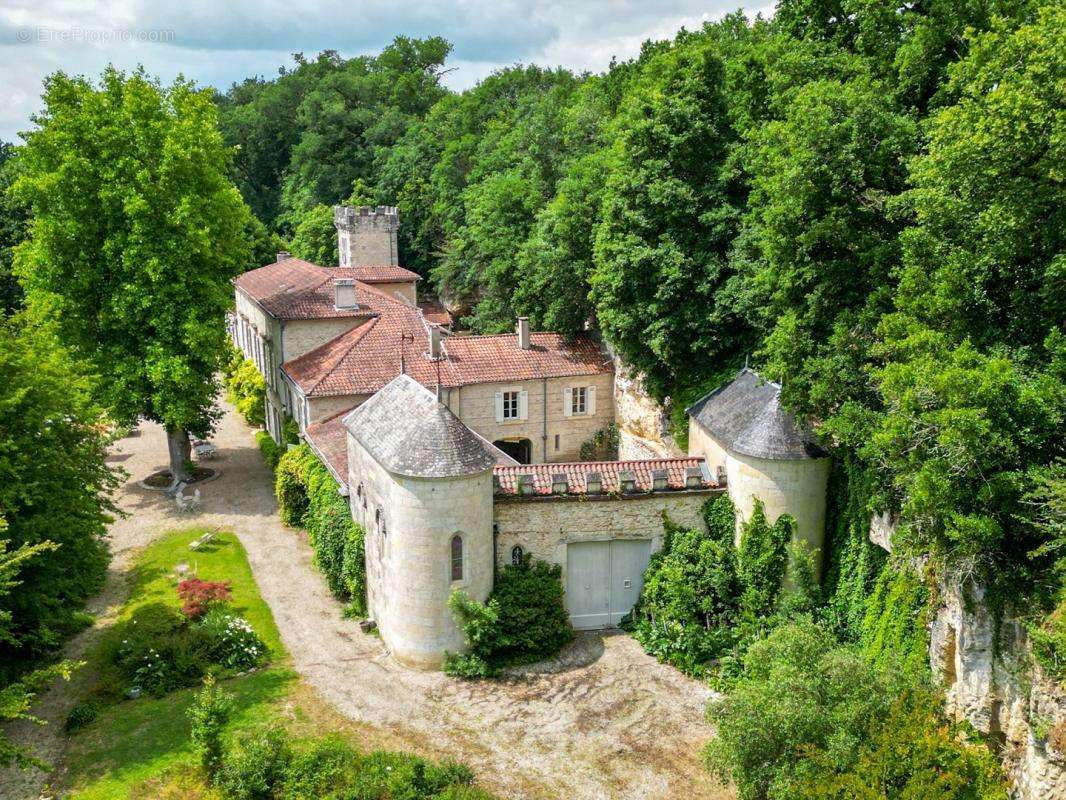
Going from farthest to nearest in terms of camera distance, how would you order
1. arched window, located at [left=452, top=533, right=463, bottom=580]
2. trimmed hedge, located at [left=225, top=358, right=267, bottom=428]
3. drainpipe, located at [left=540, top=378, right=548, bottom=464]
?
trimmed hedge, located at [left=225, top=358, right=267, bottom=428], drainpipe, located at [left=540, top=378, right=548, bottom=464], arched window, located at [left=452, top=533, right=463, bottom=580]

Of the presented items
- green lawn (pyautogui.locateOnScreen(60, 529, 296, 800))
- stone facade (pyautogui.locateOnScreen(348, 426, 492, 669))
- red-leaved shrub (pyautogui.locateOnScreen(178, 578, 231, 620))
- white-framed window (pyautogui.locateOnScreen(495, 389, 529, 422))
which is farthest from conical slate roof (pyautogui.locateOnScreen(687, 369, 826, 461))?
red-leaved shrub (pyautogui.locateOnScreen(178, 578, 231, 620))

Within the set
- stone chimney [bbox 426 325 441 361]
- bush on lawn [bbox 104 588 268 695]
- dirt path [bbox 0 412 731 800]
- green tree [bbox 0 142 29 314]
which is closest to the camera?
dirt path [bbox 0 412 731 800]

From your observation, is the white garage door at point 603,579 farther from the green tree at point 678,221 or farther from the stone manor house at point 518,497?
the green tree at point 678,221

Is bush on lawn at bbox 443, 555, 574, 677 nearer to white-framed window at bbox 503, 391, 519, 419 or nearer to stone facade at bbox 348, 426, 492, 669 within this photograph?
stone facade at bbox 348, 426, 492, 669

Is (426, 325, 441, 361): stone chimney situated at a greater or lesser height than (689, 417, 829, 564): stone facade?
greater

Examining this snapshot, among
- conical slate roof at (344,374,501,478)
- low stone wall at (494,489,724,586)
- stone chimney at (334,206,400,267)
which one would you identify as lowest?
low stone wall at (494,489,724,586)

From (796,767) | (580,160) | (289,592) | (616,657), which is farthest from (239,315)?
(796,767)

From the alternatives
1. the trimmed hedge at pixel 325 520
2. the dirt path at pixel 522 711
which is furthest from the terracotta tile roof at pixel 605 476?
the trimmed hedge at pixel 325 520
